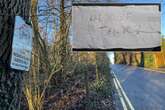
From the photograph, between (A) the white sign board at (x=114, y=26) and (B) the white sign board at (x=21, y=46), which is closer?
(B) the white sign board at (x=21, y=46)

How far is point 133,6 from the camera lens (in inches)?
297

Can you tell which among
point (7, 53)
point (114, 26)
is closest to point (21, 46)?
point (7, 53)

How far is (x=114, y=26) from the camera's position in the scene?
24.0ft

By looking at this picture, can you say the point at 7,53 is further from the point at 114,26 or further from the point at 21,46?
the point at 114,26

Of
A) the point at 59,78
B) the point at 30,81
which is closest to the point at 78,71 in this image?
the point at 59,78

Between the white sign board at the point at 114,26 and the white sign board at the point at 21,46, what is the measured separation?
141 inches

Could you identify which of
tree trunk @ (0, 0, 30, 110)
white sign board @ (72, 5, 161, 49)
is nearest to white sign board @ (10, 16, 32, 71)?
Answer: tree trunk @ (0, 0, 30, 110)

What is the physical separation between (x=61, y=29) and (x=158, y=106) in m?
4.53

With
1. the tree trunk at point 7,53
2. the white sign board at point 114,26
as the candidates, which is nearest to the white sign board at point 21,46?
the tree trunk at point 7,53

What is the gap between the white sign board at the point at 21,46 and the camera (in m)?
3.40

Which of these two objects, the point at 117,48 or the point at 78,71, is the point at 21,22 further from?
the point at 78,71

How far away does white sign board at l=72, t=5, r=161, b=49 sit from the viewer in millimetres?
7270

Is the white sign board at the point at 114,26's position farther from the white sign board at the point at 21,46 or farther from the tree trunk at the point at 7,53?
the tree trunk at the point at 7,53

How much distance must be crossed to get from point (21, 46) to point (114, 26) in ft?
13.0
